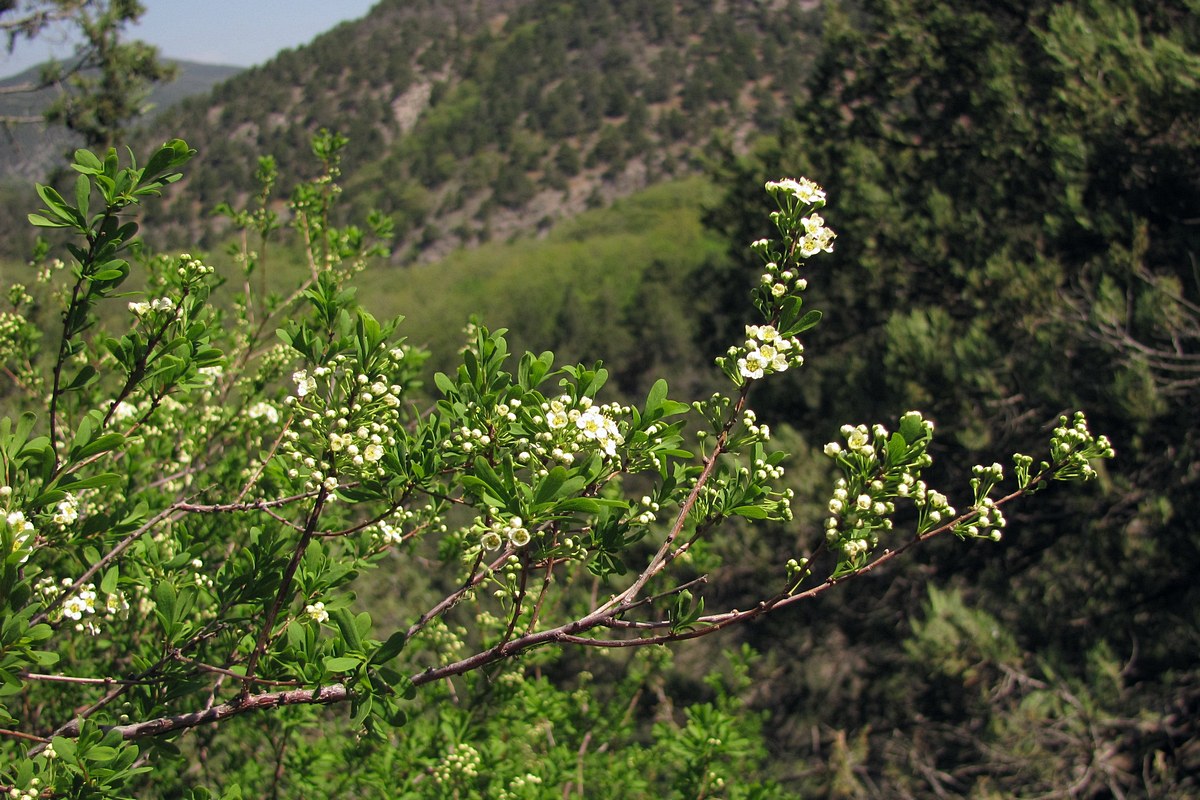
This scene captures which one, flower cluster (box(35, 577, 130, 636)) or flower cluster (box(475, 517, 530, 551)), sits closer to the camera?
flower cluster (box(475, 517, 530, 551))

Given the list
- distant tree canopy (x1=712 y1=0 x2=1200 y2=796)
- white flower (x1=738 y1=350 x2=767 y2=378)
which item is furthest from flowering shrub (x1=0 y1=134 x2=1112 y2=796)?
distant tree canopy (x1=712 y1=0 x2=1200 y2=796)

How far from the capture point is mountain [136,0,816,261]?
230ft

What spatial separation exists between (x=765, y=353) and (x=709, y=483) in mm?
357

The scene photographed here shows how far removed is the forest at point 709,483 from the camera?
6.46 feet

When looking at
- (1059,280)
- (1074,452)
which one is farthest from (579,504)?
(1059,280)

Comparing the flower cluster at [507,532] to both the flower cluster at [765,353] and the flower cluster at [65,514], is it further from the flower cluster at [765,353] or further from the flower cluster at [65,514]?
the flower cluster at [65,514]

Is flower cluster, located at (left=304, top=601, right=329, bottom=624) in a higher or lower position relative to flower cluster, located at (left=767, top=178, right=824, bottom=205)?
lower

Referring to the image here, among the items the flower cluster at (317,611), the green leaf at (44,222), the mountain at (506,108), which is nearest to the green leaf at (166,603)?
the flower cluster at (317,611)

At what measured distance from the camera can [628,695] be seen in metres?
5.01

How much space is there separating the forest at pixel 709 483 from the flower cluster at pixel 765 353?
11 mm

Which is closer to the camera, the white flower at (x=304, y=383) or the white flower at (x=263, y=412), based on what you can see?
the white flower at (x=304, y=383)

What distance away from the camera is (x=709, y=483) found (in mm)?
2086

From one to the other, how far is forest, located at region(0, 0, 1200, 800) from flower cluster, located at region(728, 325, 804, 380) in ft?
0.04

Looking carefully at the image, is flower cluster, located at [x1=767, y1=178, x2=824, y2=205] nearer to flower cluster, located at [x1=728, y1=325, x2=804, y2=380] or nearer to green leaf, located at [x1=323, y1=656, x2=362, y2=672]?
flower cluster, located at [x1=728, y1=325, x2=804, y2=380]
